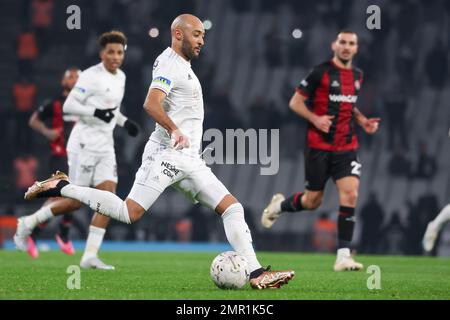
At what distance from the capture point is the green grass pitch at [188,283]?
6504mm

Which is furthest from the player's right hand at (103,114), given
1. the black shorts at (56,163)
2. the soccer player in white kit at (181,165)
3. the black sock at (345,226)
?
the black shorts at (56,163)

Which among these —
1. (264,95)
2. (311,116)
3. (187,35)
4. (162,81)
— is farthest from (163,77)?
(264,95)

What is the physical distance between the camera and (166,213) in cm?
1816

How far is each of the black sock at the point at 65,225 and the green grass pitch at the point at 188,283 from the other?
61.5 inches

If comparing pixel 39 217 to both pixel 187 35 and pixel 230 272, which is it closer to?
pixel 187 35

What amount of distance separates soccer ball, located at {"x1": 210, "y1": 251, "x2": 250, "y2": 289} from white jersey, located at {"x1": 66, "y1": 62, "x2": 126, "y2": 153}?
3.63m

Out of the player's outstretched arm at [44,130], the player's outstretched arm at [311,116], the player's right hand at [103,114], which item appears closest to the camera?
the player's right hand at [103,114]

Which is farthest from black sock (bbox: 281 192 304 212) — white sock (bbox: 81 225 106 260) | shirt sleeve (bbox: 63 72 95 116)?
shirt sleeve (bbox: 63 72 95 116)

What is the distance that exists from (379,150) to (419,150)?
3.04 feet

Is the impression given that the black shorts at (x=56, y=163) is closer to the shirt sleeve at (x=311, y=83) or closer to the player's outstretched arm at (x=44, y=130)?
the player's outstretched arm at (x=44, y=130)

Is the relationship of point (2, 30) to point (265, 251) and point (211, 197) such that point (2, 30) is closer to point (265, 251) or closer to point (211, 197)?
point (265, 251)

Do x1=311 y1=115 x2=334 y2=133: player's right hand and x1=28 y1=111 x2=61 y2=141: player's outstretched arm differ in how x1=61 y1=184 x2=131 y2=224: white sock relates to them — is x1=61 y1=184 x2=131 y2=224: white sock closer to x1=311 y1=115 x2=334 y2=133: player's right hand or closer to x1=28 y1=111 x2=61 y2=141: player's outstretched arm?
x1=311 y1=115 x2=334 y2=133: player's right hand

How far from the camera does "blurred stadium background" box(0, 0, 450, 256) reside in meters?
17.6

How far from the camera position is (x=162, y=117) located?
686 cm
